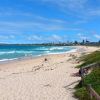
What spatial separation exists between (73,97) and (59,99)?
68cm

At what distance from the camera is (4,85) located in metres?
17.6

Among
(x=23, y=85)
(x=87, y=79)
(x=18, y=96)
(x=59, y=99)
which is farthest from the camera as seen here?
(x=23, y=85)

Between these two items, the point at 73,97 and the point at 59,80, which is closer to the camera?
the point at 73,97

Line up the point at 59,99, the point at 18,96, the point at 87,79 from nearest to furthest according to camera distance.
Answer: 1. the point at 59,99
2. the point at 18,96
3. the point at 87,79

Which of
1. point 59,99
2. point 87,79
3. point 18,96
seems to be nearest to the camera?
point 59,99

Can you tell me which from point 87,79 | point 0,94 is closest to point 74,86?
point 87,79

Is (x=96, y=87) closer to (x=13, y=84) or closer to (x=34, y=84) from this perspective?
(x=34, y=84)

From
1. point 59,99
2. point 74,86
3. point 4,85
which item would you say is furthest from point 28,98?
point 4,85

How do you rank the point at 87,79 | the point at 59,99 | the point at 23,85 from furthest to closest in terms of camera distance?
the point at 23,85, the point at 87,79, the point at 59,99

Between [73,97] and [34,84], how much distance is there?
440cm

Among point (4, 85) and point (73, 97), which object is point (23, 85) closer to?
point (4, 85)

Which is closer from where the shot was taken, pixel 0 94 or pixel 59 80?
pixel 0 94

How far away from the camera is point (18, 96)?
46.6ft

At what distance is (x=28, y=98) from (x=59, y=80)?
185 inches
